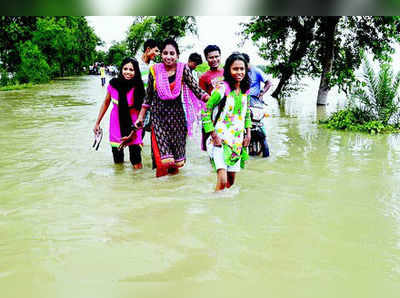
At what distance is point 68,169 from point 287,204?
3243 mm

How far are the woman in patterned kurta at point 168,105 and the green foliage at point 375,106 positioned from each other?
5.38m

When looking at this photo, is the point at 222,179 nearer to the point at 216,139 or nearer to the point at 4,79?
the point at 216,139

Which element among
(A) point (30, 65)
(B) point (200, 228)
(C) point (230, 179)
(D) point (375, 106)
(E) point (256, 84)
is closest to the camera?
(B) point (200, 228)

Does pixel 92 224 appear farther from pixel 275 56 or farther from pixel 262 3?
pixel 275 56

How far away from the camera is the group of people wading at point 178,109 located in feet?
13.6

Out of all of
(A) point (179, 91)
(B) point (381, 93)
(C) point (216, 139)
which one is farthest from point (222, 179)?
(B) point (381, 93)

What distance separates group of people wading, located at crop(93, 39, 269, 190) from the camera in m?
4.16

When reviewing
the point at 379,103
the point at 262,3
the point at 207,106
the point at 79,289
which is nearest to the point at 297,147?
the point at 379,103

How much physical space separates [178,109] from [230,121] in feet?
3.14

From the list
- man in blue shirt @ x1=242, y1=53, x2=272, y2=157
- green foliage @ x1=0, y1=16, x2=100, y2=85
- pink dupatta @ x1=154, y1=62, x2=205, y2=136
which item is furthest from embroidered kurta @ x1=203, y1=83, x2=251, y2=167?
green foliage @ x1=0, y1=16, x2=100, y2=85

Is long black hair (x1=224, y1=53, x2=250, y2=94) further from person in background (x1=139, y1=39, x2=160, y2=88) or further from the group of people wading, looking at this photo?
person in background (x1=139, y1=39, x2=160, y2=88)

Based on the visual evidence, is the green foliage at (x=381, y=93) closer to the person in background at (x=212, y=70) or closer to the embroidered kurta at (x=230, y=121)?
the person in background at (x=212, y=70)

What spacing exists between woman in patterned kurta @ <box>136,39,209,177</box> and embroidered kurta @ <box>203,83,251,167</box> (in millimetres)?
685

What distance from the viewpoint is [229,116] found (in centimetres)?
418
